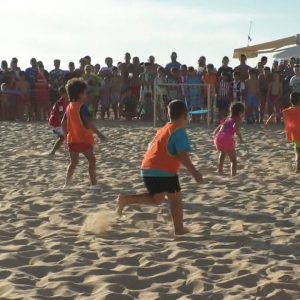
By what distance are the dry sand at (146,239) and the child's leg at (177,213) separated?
86 millimetres

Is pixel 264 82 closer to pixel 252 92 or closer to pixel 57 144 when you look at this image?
pixel 252 92

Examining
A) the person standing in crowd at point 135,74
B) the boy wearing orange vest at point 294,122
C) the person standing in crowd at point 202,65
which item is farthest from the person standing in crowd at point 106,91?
the boy wearing orange vest at point 294,122

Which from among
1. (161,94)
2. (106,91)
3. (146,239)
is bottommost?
(146,239)

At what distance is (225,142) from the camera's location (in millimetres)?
9328

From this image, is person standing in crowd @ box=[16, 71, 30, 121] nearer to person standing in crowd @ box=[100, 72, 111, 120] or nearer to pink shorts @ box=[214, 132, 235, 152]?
person standing in crowd @ box=[100, 72, 111, 120]

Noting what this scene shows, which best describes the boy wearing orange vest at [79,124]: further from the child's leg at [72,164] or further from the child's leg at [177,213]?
the child's leg at [177,213]

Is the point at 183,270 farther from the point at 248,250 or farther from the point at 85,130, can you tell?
the point at 85,130

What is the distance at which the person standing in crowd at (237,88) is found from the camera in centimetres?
1752

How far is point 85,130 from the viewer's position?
27.1 feet

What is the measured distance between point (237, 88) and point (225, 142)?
838cm

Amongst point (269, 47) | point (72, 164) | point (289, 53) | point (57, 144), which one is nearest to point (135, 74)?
point (289, 53)

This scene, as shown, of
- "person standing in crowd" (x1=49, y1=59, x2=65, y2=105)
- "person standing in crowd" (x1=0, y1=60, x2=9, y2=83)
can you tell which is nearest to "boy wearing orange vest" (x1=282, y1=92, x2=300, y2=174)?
"person standing in crowd" (x1=49, y1=59, x2=65, y2=105)

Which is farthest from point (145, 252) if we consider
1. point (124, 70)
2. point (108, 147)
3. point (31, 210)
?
point (124, 70)

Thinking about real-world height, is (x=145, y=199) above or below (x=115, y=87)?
below
